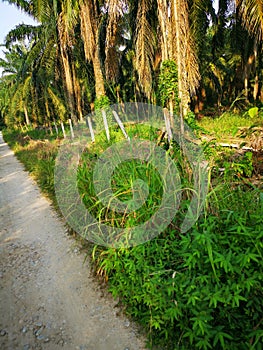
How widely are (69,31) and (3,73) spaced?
17.8 meters

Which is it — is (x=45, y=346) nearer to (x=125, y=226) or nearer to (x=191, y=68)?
(x=125, y=226)

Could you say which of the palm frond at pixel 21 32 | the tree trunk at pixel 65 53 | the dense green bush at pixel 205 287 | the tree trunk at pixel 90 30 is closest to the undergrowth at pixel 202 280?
the dense green bush at pixel 205 287

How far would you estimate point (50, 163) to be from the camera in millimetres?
6609

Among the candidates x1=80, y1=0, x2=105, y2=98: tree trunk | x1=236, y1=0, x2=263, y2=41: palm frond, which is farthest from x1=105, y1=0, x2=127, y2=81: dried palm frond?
x1=236, y1=0, x2=263, y2=41: palm frond

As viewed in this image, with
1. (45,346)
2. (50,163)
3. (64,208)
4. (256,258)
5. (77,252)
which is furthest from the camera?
(50,163)

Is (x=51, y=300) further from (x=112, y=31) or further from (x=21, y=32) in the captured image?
(x=21, y=32)

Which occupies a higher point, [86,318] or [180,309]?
[180,309]

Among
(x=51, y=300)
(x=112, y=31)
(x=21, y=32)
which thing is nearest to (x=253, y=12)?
(x=112, y=31)

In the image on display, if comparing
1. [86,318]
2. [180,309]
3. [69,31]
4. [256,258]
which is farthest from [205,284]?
[69,31]

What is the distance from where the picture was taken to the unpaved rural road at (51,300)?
2.03 m

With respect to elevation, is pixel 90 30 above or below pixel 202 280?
above

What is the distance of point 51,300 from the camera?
8.00ft

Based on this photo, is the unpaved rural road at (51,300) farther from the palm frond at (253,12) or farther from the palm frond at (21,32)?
the palm frond at (21,32)

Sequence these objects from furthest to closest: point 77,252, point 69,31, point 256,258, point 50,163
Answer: point 69,31 → point 50,163 → point 77,252 → point 256,258
